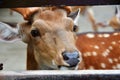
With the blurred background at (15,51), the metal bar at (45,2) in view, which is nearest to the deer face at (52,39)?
the metal bar at (45,2)

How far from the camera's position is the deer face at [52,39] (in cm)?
296

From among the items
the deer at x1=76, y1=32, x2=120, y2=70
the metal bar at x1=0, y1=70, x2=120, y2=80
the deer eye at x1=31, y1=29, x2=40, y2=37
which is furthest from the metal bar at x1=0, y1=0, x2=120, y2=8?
the deer at x1=76, y1=32, x2=120, y2=70

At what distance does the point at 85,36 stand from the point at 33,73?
3161 millimetres

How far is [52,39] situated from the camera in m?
3.20

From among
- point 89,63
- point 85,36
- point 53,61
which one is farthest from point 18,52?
point 53,61

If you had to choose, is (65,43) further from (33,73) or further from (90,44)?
(90,44)

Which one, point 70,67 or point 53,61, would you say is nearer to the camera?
point 70,67

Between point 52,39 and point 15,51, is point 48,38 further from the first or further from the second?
point 15,51

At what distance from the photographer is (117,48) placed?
4.61 metres

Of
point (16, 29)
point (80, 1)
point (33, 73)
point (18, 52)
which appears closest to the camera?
point (33, 73)

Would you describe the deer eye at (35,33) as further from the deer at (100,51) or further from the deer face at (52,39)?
the deer at (100,51)

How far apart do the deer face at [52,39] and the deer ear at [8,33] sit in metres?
0.04

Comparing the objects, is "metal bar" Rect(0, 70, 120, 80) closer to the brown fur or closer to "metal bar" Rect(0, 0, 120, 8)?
"metal bar" Rect(0, 0, 120, 8)

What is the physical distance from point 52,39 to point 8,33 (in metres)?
0.51
